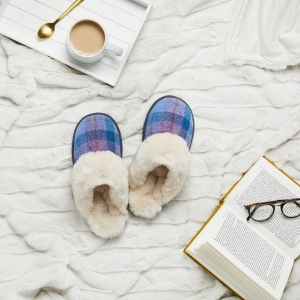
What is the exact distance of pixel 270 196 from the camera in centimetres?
106

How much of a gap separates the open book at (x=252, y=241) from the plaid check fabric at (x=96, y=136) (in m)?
0.31

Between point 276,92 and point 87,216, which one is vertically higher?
point 276,92

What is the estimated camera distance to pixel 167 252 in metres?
1.04

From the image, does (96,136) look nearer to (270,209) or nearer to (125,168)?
(125,168)

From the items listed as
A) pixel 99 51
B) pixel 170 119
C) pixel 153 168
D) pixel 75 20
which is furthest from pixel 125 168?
pixel 75 20

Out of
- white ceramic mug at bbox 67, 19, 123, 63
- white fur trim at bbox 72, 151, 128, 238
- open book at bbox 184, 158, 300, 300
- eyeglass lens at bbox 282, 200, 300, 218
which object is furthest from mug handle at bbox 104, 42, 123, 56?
eyeglass lens at bbox 282, 200, 300, 218

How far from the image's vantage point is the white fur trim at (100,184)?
956mm

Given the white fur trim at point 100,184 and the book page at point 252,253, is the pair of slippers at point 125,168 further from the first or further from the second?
the book page at point 252,253

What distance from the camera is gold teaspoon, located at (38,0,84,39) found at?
1.03m

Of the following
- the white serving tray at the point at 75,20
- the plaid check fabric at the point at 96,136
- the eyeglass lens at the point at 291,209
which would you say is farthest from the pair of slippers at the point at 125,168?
the eyeglass lens at the point at 291,209

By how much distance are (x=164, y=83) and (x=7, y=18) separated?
0.43 meters

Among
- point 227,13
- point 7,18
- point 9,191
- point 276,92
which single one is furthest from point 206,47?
point 9,191

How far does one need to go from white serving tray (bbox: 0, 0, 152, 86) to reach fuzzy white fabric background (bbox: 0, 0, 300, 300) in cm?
3

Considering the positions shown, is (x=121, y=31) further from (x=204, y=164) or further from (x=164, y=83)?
(x=204, y=164)
